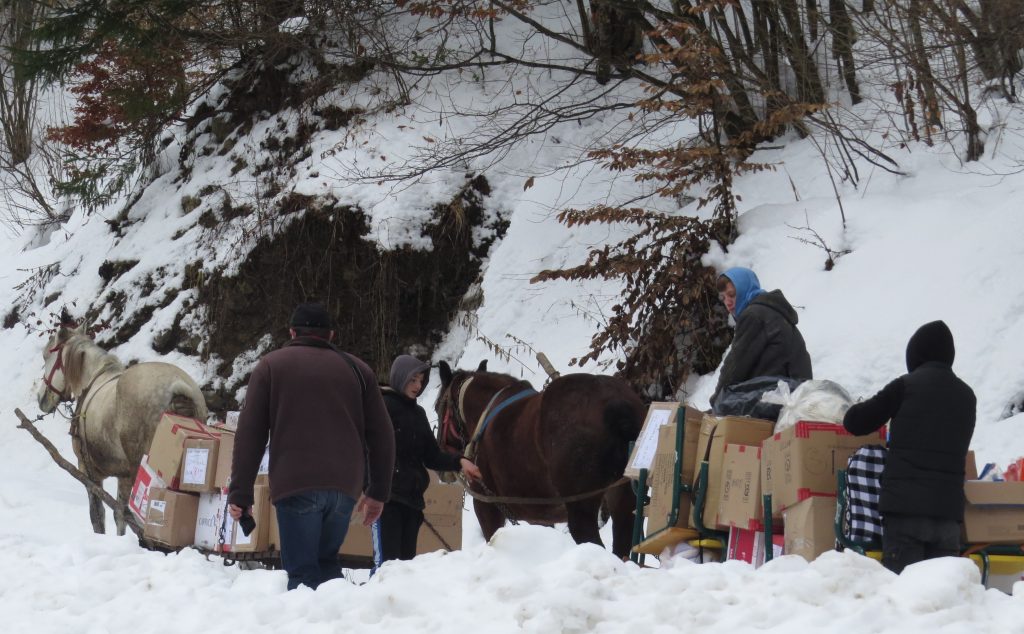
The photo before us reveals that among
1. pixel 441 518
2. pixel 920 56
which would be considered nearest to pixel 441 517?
pixel 441 518

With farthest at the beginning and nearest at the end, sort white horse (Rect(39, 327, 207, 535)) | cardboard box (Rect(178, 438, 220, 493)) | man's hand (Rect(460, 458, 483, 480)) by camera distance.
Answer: white horse (Rect(39, 327, 207, 535)) < man's hand (Rect(460, 458, 483, 480)) < cardboard box (Rect(178, 438, 220, 493))

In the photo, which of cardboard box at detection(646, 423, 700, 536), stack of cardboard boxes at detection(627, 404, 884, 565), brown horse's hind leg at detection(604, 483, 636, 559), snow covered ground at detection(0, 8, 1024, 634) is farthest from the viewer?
brown horse's hind leg at detection(604, 483, 636, 559)

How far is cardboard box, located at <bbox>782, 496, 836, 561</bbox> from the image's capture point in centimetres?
489

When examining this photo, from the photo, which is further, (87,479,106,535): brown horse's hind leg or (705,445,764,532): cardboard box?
(87,479,106,535): brown horse's hind leg

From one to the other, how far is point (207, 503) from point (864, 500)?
4.40 m

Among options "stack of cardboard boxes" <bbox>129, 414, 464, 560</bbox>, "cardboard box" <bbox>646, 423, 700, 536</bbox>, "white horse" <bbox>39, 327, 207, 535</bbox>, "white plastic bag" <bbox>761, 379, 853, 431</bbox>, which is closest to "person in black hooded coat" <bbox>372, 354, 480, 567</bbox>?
"stack of cardboard boxes" <bbox>129, 414, 464, 560</bbox>

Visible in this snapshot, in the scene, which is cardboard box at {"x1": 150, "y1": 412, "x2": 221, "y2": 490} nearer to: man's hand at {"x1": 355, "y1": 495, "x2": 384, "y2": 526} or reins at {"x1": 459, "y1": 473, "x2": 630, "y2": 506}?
reins at {"x1": 459, "y1": 473, "x2": 630, "y2": 506}

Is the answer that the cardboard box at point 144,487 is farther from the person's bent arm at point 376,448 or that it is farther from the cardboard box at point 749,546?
the cardboard box at point 749,546

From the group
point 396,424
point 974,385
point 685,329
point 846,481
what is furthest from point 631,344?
point 846,481

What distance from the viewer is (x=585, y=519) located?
24.3 feet

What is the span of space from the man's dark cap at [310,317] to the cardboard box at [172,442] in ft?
6.98

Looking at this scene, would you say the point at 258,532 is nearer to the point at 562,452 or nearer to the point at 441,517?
the point at 441,517

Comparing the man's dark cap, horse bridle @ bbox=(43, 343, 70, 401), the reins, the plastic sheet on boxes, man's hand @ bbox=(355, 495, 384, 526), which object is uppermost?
the man's dark cap

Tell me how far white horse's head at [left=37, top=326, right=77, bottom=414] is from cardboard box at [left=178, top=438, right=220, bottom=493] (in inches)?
160
